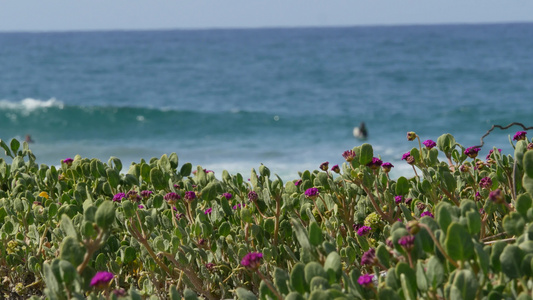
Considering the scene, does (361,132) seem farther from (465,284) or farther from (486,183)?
(465,284)

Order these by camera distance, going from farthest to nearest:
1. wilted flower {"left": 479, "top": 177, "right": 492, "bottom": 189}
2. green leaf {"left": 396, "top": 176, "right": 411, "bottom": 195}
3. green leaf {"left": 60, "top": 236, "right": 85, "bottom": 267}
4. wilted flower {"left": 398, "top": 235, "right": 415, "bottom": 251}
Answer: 1. green leaf {"left": 396, "top": 176, "right": 411, "bottom": 195}
2. wilted flower {"left": 479, "top": 177, "right": 492, "bottom": 189}
3. green leaf {"left": 60, "top": 236, "right": 85, "bottom": 267}
4. wilted flower {"left": 398, "top": 235, "right": 415, "bottom": 251}

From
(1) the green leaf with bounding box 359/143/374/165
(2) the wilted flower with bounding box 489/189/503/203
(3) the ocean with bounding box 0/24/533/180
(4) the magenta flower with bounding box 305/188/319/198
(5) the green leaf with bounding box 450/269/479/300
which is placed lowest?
(5) the green leaf with bounding box 450/269/479/300

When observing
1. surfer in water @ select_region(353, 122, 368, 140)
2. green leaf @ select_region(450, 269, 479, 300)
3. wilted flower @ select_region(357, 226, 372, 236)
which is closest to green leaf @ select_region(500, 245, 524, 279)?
green leaf @ select_region(450, 269, 479, 300)

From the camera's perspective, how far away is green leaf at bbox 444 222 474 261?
1.61 m

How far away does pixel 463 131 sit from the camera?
2362cm

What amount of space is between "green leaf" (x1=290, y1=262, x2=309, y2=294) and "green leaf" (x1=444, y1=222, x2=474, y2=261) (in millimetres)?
362

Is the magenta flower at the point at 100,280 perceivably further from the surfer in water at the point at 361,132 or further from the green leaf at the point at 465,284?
the surfer in water at the point at 361,132

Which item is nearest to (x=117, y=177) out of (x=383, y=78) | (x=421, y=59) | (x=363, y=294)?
(x=363, y=294)

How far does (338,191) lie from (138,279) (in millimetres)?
836

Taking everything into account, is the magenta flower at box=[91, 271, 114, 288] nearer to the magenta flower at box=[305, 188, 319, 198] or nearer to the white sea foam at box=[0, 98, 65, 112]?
the magenta flower at box=[305, 188, 319, 198]

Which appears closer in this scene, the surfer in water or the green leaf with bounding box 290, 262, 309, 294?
the green leaf with bounding box 290, 262, 309, 294

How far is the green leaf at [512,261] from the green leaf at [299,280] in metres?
0.48

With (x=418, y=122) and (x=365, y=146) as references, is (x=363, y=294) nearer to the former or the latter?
(x=365, y=146)

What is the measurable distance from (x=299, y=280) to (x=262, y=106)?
2853 centimetres
